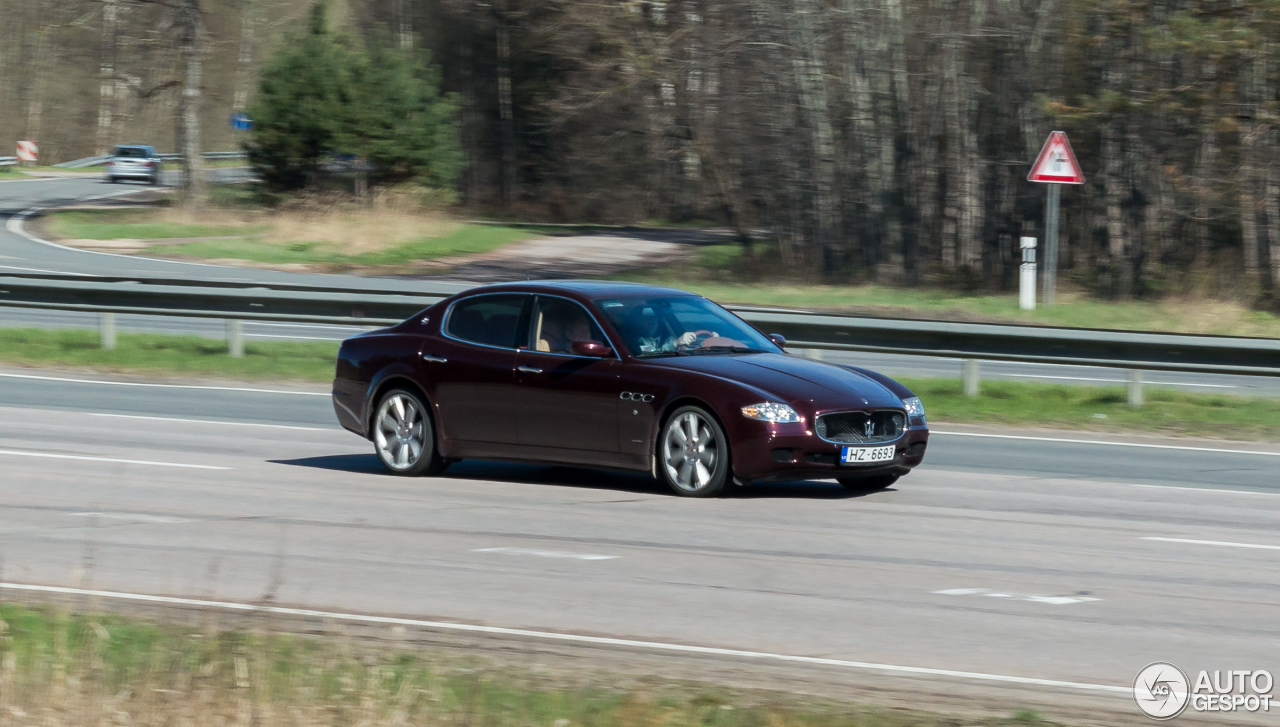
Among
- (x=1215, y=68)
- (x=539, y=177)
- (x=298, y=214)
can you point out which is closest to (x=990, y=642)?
(x=1215, y=68)

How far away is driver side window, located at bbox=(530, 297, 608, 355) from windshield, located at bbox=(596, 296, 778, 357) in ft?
0.54

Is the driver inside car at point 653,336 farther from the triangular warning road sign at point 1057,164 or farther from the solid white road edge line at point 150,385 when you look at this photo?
the triangular warning road sign at point 1057,164

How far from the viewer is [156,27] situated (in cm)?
4894

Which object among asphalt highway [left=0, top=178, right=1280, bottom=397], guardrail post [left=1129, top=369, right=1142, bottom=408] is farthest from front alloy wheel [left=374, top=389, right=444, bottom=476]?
asphalt highway [left=0, top=178, right=1280, bottom=397]

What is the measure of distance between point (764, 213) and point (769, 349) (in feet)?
77.4

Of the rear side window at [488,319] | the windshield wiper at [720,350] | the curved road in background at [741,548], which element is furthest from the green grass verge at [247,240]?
the windshield wiper at [720,350]

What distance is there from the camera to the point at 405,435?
1204cm

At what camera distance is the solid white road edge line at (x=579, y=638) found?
6.04m

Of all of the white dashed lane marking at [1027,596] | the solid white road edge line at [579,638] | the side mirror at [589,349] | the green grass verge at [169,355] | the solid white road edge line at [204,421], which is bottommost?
the solid white road edge line at [204,421]

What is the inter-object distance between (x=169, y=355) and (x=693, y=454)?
12.3 m

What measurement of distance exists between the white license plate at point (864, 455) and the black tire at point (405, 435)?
10.3ft

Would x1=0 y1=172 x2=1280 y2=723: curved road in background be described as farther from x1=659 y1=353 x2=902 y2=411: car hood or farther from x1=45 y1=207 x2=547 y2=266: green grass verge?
x1=45 y1=207 x2=547 y2=266: green grass verge

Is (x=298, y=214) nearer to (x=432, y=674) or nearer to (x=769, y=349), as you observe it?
(x=769, y=349)

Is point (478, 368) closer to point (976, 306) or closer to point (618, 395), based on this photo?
point (618, 395)
